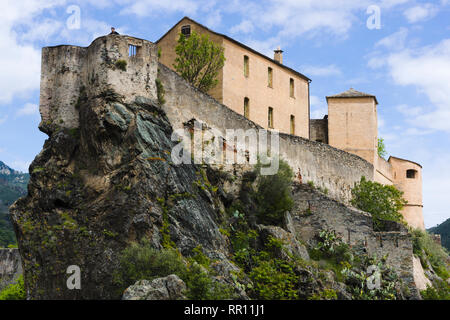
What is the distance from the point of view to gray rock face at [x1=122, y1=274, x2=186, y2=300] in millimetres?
19312

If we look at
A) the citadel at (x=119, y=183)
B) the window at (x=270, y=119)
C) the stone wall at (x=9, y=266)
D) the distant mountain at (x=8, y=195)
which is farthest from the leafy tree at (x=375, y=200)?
the distant mountain at (x=8, y=195)

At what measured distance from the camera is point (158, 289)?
19.6 metres

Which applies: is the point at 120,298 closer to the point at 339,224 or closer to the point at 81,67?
the point at 81,67

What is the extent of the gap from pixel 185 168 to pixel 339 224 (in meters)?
8.85

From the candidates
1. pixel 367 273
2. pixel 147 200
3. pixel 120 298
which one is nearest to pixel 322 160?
pixel 367 273

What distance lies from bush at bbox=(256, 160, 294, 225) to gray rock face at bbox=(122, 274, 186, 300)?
8.79m

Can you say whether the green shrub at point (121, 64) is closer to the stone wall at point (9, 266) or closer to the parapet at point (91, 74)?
the parapet at point (91, 74)

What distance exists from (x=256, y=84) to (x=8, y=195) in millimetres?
111020

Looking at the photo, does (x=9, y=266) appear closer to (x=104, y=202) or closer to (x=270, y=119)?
(x=270, y=119)

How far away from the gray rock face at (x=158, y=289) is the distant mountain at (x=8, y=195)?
45718 millimetres

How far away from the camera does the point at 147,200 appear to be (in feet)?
75.6

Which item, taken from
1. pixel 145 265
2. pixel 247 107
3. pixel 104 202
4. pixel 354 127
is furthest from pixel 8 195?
pixel 145 265
